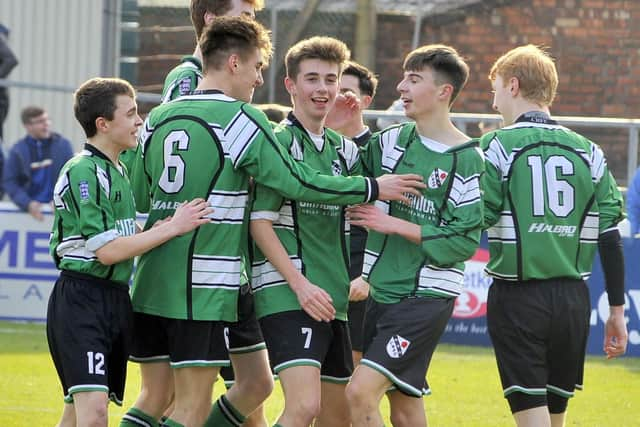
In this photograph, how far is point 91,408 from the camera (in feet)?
18.6

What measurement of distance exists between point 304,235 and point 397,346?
0.65m

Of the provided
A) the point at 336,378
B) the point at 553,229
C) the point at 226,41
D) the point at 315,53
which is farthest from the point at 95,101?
the point at 553,229

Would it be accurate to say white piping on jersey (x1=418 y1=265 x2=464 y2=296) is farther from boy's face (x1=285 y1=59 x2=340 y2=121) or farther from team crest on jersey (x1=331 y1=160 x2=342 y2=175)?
boy's face (x1=285 y1=59 x2=340 y2=121)

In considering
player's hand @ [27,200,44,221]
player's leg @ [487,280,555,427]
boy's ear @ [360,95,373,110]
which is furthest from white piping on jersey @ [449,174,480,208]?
player's hand @ [27,200,44,221]

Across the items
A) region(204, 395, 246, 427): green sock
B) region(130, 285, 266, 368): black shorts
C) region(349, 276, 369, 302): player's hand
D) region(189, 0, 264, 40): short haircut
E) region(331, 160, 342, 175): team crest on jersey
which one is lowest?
region(204, 395, 246, 427): green sock

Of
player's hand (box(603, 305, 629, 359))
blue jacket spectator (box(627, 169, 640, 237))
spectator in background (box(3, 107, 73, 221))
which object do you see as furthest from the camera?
spectator in background (box(3, 107, 73, 221))

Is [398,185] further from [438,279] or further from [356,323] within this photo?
[356,323]

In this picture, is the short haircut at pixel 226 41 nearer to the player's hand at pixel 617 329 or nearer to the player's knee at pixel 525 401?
the player's knee at pixel 525 401

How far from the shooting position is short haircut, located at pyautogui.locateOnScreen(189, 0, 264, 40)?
21.7 feet

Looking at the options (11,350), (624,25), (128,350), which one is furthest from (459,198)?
(624,25)

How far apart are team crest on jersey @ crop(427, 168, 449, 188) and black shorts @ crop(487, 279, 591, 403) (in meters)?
0.73

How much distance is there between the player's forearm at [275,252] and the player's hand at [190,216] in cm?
25

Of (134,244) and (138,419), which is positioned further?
(138,419)

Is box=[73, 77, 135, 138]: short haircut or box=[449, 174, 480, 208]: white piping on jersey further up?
box=[73, 77, 135, 138]: short haircut
